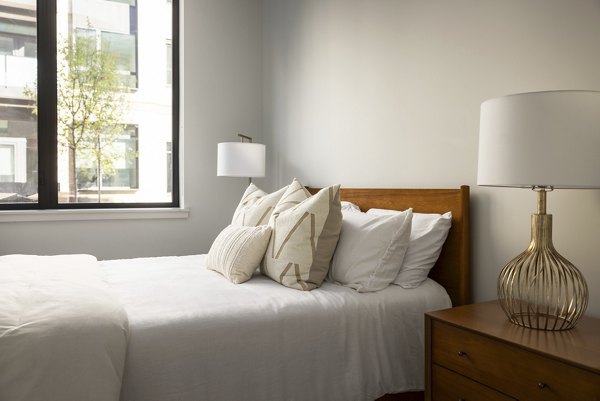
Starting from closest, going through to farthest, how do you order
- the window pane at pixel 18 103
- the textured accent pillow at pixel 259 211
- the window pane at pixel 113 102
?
1. the textured accent pillow at pixel 259 211
2. the window pane at pixel 18 103
3. the window pane at pixel 113 102

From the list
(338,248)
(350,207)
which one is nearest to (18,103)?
(350,207)

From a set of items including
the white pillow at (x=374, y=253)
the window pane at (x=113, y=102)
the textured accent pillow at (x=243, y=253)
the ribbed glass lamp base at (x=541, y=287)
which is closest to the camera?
the ribbed glass lamp base at (x=541, y=287)

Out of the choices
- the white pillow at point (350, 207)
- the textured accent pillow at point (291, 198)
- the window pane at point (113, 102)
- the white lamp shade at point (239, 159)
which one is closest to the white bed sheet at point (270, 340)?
the textured accent pillow at point (291, 198)

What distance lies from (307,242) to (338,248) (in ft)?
0.63

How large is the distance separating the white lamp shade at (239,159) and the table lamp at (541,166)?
206cm

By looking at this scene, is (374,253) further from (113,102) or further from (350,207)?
(113,102)

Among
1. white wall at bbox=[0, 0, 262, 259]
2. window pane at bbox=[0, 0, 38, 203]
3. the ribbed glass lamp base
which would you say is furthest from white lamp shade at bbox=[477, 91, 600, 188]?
window pane at bbox=[0, 0, 38, 203]

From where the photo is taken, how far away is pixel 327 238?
198cm

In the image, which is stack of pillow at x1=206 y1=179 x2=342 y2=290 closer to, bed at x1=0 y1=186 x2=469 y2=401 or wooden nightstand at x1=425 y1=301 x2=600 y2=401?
bed at x1=0 y1=186 x2=469 y2=401

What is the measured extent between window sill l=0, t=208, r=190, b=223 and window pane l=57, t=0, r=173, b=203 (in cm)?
22

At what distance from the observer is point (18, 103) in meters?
3.43

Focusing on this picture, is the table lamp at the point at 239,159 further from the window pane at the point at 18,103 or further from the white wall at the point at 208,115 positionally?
the window pane at the point at 18,103

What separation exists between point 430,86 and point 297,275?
1.13 meters

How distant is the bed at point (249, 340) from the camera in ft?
4.21
